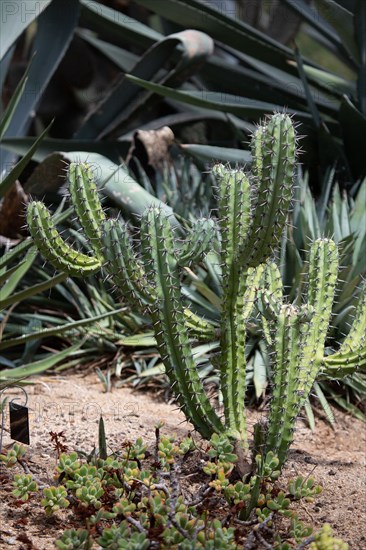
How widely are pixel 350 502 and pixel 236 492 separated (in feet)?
1.67

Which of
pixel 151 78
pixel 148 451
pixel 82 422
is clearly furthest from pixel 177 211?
pixel 148 451

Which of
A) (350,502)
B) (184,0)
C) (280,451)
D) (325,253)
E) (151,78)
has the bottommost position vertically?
(350,502)

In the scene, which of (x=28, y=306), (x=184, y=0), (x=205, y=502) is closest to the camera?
(x=205, y=502)

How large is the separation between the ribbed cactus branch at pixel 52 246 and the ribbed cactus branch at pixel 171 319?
0.71ft

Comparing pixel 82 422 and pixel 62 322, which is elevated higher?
pixel 62 322

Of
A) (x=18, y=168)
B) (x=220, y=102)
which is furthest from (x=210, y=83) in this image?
(x=18, y=168)

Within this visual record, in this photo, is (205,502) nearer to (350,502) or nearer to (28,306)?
(350,502)

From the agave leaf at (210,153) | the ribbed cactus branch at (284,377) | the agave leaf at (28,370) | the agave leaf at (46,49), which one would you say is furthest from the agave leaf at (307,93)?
the ribbed cactus branch at (284,377)

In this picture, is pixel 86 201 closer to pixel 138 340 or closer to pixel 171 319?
pixel 171 319

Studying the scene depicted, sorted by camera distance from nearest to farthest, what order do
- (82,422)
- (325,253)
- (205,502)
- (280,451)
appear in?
(205,502) → (280,451) → (325,253) → (82,422)

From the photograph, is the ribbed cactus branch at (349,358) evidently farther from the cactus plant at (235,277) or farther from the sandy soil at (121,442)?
the sandy soil at (121,442)

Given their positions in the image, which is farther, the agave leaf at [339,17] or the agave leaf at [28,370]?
the agave leaf at [339,17]

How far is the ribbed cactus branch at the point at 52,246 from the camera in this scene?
265 centimetres

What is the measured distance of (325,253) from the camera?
2818mm
